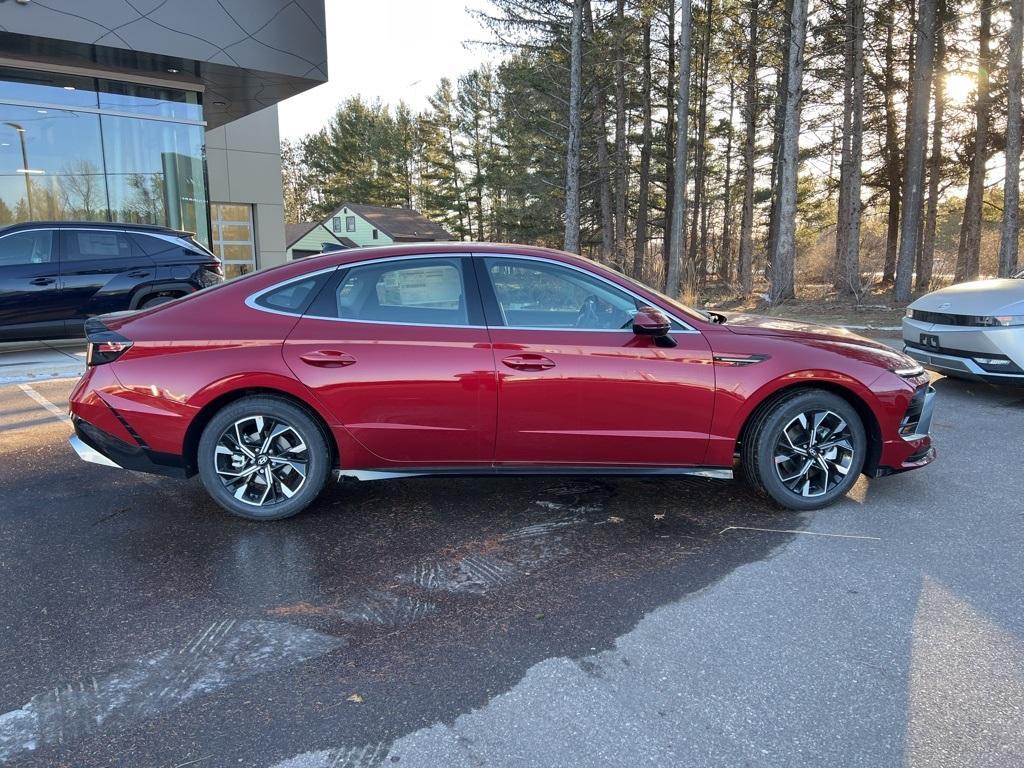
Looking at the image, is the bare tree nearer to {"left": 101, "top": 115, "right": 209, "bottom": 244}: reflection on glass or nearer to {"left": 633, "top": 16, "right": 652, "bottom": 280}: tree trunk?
{"left": 633, "top": 16, "right": 652, "bottom": 280}: tree trunk

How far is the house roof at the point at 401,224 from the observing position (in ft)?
150

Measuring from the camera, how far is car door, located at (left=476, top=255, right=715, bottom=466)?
4.04 meters

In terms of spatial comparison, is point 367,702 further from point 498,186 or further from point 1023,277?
point 498,186

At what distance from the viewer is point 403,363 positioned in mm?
4023

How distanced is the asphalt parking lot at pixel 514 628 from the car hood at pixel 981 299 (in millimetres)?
2724

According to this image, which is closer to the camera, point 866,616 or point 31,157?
point 866,616

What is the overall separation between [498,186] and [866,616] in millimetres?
42868

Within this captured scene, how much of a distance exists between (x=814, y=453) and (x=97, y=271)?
32.0 feet

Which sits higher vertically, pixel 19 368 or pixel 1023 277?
pixel 1023 277

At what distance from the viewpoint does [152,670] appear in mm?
2750

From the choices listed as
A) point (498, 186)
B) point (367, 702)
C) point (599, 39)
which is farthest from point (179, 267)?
point (498, 186)

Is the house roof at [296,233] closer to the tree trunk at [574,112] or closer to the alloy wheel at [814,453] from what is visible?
the tree trunk at [574,112]

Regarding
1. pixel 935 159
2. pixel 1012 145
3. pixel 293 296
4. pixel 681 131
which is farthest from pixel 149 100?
pixel 935 159

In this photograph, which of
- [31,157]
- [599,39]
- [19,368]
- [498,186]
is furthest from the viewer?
[498,186]
